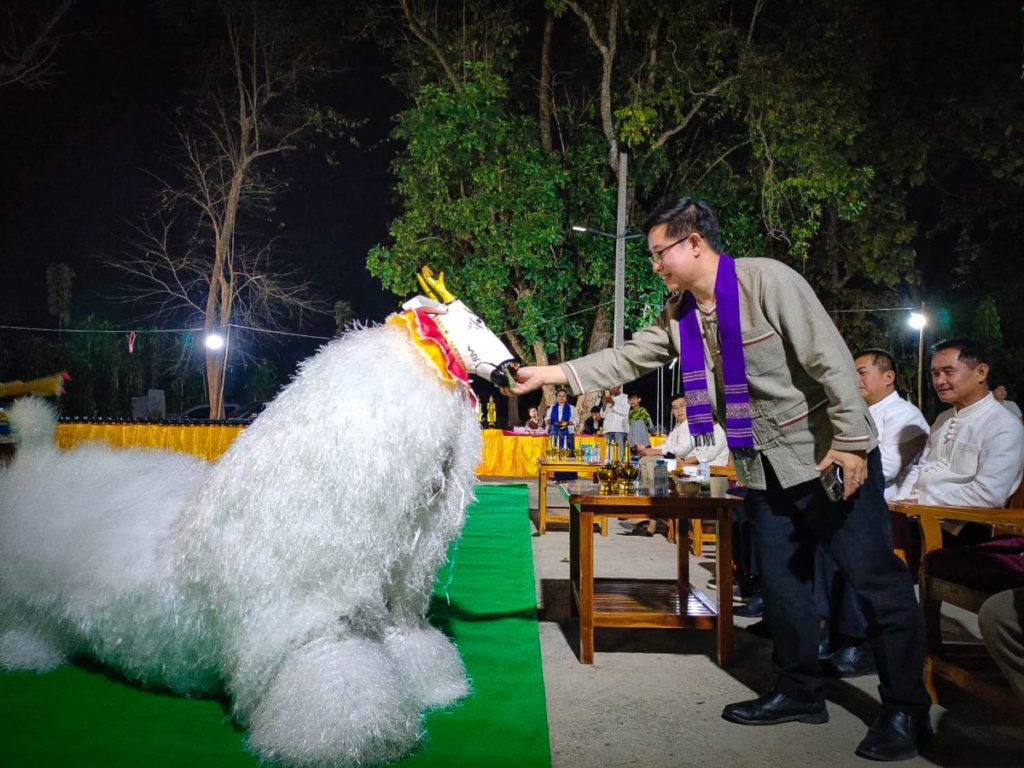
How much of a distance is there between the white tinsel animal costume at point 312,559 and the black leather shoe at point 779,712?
1.13 metres

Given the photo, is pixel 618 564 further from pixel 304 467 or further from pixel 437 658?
pixel 304 467

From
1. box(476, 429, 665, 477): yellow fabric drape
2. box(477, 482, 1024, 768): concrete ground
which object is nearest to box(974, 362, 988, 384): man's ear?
box(477, 482, 1024, 768): concrete ground

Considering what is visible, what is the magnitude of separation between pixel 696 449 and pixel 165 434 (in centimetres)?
920

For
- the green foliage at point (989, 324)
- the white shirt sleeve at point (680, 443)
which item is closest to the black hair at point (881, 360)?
the white shirt sleeve at point (680, 443)

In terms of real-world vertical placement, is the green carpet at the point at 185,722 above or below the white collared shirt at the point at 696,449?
below

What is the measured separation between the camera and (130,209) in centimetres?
2039

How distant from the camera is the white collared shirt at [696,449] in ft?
22.0

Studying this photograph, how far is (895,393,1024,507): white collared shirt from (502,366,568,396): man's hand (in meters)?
2.11

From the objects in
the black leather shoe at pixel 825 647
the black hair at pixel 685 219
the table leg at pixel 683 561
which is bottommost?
the black leather shoe at pixel 825 647

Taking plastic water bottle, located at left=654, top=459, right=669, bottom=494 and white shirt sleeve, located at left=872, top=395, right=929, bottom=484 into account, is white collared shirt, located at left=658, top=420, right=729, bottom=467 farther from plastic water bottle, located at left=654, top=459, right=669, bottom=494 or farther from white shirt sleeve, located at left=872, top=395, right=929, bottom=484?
plastic water bottle, located at left=654, top=459, right=669, bottom=494

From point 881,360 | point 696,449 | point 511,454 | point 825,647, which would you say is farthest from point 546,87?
point 825,647

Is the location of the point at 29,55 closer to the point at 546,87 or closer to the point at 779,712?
the point at 546,87

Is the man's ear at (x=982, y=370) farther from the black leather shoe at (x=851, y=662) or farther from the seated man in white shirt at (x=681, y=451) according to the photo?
the seated man in white shirt at (x=681, y=451)

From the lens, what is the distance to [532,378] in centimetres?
284
